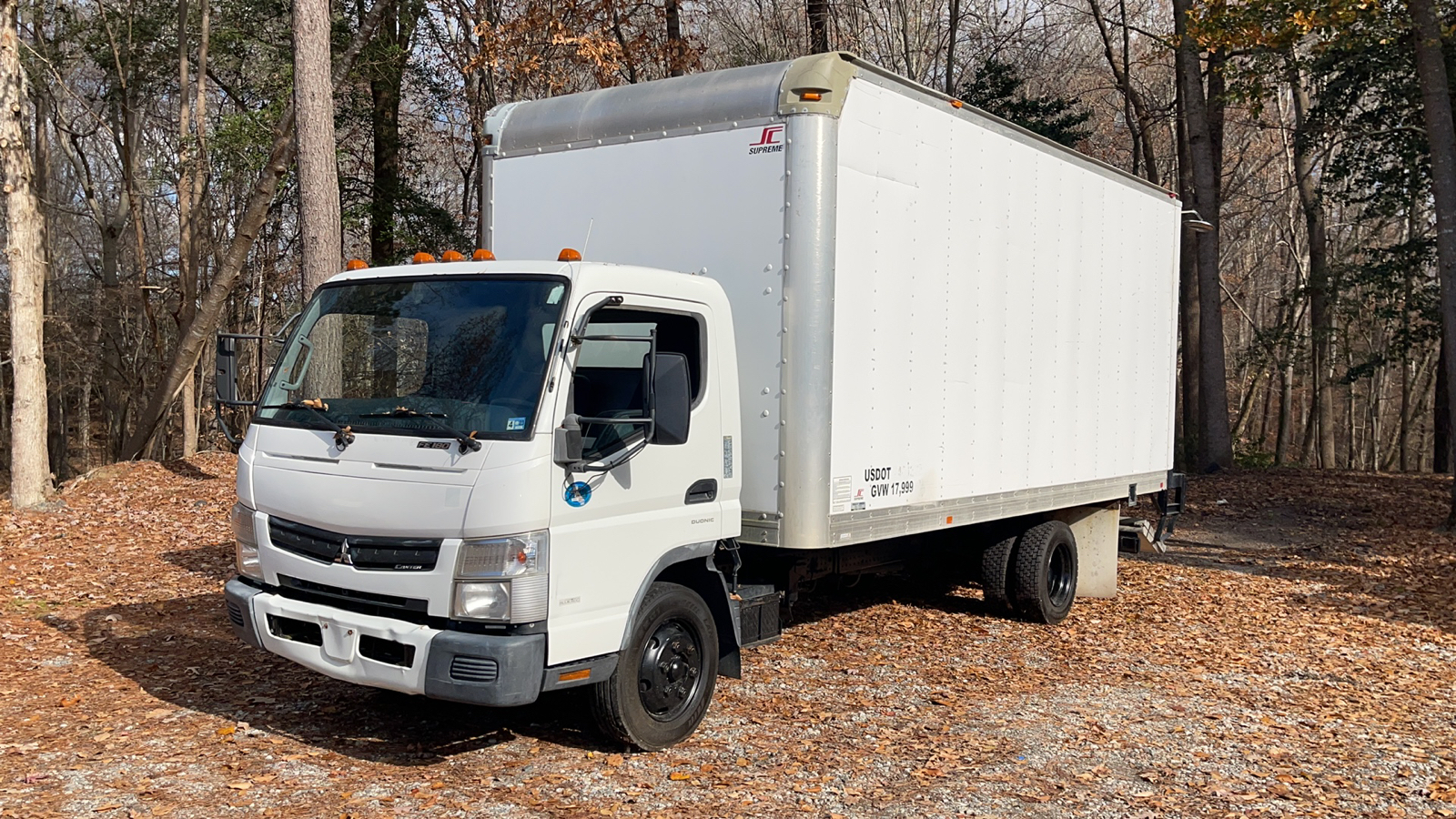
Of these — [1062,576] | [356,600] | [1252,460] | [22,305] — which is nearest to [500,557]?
[356,600]

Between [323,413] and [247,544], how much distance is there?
34.0 inches

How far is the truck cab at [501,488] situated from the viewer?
504cm

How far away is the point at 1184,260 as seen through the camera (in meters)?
25.7

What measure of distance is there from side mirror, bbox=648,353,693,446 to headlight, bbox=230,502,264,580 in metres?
2.12

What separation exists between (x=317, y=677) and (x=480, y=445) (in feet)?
9.91

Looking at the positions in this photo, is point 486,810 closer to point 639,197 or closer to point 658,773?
point 658,773

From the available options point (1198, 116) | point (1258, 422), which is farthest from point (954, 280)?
point (1258, 422)

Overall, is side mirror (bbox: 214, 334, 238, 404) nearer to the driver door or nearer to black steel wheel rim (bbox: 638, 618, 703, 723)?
the driver door

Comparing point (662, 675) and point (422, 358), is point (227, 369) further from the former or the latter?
point (662, 675)

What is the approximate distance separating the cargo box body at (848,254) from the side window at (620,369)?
506 mm

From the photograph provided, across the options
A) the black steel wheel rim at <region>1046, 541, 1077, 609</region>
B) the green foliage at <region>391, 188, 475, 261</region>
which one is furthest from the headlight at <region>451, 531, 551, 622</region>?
the green foliage at <region>391, 188, 475, 261</region>

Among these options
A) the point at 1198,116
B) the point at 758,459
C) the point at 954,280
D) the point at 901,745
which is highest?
the point at 1198,116

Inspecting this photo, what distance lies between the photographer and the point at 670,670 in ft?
19.4

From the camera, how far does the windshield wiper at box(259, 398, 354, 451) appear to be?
5.36 meters
